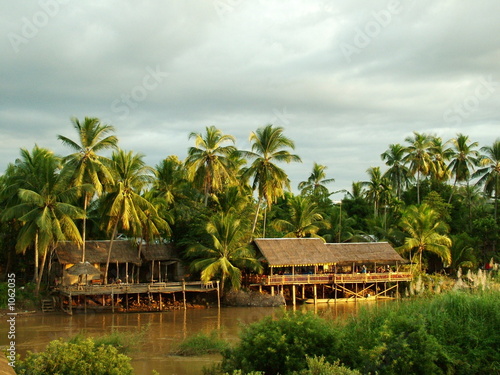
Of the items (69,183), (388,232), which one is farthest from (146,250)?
(388,232)

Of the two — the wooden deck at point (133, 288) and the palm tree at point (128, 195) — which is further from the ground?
the palm tree at point (128, 195)

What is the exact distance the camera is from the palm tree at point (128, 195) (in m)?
27.0

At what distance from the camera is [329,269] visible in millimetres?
32500

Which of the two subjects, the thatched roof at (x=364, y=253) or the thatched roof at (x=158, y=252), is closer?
the thatched roof at (x=158, y=252)

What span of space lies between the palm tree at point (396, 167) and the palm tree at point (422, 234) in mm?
9417

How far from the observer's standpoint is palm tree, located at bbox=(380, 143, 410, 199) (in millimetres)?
42300

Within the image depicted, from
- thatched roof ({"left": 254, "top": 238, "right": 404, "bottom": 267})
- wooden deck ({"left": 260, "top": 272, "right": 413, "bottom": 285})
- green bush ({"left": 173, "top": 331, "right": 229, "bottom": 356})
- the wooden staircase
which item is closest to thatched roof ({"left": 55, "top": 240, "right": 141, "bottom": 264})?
the wooden staircase

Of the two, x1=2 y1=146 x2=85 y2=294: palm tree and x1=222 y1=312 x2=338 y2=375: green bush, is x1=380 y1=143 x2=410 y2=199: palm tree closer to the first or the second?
x1=2 y1=146 x2=85 y2=294: palm tree

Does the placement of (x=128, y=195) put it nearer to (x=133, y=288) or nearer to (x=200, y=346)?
(x=133, y=288)

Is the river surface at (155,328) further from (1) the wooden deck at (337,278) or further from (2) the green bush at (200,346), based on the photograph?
(1) the wooden deck at (337,278)

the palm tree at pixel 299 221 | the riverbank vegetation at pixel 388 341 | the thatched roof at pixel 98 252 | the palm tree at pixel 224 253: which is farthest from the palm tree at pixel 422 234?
the riverbank vegetation at pixel 388 341

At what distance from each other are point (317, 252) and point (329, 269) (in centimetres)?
270

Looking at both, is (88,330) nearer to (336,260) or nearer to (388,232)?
(336,260)

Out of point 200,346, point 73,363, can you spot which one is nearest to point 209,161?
point 200,346
